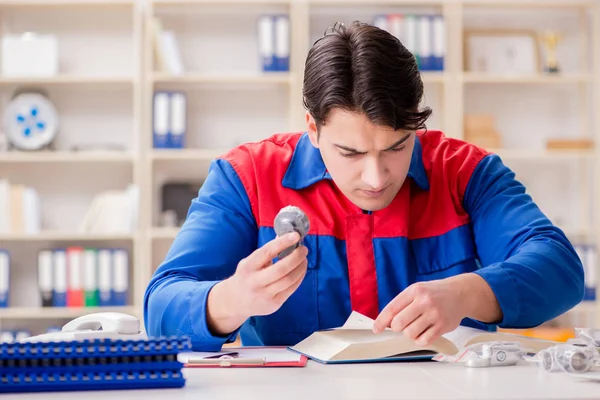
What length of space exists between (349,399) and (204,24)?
3701 mm

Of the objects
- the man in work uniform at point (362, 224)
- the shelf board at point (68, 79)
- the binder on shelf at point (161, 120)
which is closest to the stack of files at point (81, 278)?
the binder on shelf at point (161, 120)

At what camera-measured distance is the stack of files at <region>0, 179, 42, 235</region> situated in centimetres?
413

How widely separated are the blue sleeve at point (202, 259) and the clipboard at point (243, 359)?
2.4 inches

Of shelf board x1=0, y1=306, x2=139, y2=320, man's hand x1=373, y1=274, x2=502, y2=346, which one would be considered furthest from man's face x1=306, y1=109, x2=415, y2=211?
shelf board x1=0, y1=306, x2=139, y2=320

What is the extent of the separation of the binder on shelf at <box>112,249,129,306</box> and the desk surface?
9.91 ft

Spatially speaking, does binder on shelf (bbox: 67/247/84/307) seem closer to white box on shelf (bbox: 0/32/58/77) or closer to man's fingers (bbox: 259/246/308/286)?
white box on shelf (bbox: 0/32/58/77)

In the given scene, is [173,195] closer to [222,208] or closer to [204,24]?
[204,24]

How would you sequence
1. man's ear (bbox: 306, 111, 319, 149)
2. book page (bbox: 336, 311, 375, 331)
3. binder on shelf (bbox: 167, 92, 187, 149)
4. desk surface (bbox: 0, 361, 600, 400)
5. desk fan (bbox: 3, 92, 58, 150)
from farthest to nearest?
desk fan (bbox: 3, 92, 58, 150), binder on shelf (bbox: 167, 92, 187, 149), man's ear (bbox: 306, 111, 319, 149), book page (bbox: 336, 311, 375, 331), desk surface (bbox: 0, 361, 600, 400)

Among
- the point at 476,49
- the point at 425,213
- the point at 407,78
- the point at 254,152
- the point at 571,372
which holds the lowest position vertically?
the point at 571,372

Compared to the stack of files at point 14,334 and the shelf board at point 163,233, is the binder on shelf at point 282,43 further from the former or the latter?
the stack of files at point 14,334

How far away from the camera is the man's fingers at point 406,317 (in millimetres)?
1196

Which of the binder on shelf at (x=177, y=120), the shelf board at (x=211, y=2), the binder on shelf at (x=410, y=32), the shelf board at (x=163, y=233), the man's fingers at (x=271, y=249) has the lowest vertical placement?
the shelf board at (x=163, y=233)

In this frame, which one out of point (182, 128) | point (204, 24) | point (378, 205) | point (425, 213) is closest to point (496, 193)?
point (425, 213)

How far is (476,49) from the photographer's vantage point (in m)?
4.40
